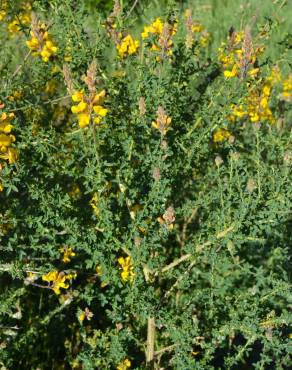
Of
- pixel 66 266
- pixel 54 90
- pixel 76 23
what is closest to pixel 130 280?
pixel 66 266

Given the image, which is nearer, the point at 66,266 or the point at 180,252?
the point at 66,266

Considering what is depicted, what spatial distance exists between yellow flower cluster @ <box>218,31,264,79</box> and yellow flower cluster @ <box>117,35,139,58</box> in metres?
0.45

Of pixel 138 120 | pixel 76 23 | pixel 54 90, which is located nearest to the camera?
pixel 138 120

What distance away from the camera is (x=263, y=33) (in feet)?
8.23

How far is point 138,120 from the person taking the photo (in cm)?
225

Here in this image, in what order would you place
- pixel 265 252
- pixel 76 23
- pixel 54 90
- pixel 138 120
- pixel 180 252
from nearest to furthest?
pixel 138 120 → pixel 76 23 → pixel 180 252 → pixel 265 252 → pixel 54 90

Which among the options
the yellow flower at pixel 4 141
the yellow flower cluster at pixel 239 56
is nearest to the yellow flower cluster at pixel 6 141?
the yellow flower at pixel 4 141

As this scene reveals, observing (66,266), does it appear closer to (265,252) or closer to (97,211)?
(97,211)

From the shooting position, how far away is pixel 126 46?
8.09 ft

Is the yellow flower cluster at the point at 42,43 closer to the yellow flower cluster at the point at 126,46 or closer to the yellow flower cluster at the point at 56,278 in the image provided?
the yellow flower cluster at the point at 126,46

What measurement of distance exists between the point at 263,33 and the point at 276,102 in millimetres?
1028

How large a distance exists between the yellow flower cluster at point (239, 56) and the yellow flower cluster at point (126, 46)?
450 millimetres

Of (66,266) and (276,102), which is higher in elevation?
(276,102)

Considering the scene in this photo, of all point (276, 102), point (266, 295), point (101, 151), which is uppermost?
point (276, 102)
